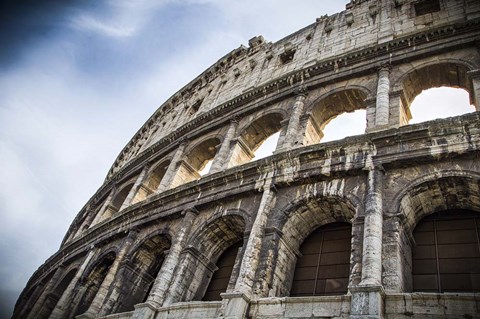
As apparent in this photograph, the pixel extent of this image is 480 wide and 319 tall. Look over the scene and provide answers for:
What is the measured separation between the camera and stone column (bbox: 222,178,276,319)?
663 centimetres

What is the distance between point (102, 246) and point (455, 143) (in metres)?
10.3

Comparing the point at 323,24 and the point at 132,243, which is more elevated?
the point at 323,24

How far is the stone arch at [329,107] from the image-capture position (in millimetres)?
10478

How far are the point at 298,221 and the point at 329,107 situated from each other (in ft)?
13.6

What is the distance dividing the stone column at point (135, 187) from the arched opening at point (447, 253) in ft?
32.4

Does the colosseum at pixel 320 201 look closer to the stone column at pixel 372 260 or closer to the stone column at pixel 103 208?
A: the stone column at pixel 372 260

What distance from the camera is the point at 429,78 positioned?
9930 mm

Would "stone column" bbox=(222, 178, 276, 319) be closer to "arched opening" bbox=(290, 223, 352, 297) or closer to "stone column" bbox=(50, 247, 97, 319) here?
"arched opening" bbox=(290, 223, 352, 297)

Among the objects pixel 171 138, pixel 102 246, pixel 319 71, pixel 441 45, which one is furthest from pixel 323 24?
pixel 102 246

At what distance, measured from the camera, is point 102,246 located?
12.5 metres

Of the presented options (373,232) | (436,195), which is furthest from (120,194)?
(436,195)

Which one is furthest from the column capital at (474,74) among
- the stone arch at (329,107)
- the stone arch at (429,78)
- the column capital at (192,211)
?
the column capital at (192,211)

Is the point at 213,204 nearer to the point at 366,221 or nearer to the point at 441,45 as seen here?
the point at 366,221

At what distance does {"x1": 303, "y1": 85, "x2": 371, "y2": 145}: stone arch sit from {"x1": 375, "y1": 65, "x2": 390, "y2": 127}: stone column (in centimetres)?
67
